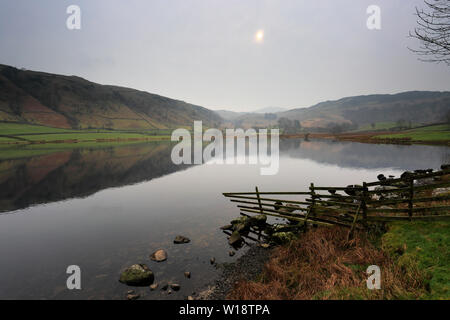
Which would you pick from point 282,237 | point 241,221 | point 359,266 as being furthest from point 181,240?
point 359,266

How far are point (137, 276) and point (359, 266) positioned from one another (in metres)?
9.83

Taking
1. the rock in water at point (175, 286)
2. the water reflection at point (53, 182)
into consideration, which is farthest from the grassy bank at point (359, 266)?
the water reflection at point (53, 182)

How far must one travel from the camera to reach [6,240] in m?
15.0

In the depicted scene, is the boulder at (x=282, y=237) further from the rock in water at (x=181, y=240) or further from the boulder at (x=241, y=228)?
the rock in water at (x=181, y=240)

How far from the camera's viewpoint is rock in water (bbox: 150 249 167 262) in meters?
12.1

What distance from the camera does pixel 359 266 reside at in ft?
28.1

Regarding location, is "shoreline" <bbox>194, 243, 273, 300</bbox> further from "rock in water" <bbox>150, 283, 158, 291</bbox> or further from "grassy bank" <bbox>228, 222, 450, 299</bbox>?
"rock in water" <bbox>150, 283, 158, 291</bbox>

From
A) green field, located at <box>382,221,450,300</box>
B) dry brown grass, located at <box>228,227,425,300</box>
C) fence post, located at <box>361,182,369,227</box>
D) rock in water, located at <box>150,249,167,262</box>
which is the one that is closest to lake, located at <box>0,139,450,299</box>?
rock in water, located at <box>150,249,167,262</box>

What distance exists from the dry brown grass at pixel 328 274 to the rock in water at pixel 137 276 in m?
4.15

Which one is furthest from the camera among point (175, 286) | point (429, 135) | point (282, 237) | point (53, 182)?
point (429, 135)

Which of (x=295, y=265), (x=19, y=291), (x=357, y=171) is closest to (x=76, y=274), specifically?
(x=19, y=291)

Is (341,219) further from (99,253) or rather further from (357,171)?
(357,171)

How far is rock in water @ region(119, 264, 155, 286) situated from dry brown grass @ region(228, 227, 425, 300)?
4149 millimetres
